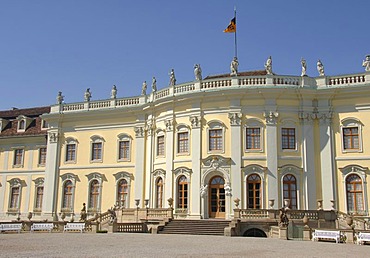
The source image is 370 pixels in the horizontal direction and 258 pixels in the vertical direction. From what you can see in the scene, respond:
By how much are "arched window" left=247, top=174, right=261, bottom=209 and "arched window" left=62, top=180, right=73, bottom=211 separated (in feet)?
46.8

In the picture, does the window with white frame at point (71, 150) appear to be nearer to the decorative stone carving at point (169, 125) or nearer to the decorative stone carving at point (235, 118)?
the decorative stone carving at point (169, 125)

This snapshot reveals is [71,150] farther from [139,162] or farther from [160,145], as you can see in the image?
[160,145]

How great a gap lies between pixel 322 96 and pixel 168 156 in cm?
1030

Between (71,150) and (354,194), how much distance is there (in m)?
20.5

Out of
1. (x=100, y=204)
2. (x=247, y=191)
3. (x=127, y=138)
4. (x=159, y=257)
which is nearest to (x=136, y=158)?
(x=127, y=138)

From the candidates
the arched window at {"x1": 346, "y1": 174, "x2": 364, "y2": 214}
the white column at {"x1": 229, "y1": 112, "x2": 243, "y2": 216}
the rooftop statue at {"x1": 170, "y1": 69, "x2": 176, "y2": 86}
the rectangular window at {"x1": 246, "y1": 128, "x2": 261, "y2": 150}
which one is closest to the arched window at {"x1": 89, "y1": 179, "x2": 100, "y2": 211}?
the rooftop statue at {"x1": 170, "y1": 69, "x2": 176, "y2": 86}

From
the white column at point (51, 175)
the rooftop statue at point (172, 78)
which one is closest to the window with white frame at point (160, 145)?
the rooftop statue at point (172, 78)

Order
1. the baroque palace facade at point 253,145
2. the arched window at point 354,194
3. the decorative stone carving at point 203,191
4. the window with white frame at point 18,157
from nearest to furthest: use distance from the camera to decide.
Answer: the arched window at point 354,194 → the baroque palace facade at point 253,145 → the decorative stone carving at point 203,191 → the window with white frame at point 18,157

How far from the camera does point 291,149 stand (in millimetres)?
26984

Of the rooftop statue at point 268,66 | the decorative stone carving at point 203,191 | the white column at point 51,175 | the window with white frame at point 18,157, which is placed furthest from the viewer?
the window with white frame at point 18,157

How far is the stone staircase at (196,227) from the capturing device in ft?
77.5

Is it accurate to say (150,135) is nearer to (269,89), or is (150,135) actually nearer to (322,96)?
(269,89)

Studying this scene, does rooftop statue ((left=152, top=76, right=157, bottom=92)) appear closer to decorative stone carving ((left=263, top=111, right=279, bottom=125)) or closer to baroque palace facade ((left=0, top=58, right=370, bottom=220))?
baroque palace facade ((left=0, top=58, right=370, bottom=220))

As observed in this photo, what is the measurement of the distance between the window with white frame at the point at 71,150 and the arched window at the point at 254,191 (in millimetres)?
14373
